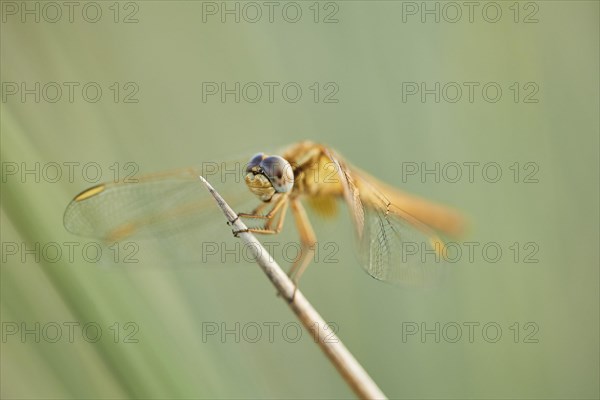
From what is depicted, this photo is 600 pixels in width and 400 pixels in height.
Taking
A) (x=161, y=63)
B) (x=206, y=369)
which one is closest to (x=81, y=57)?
(x=161, y=63)

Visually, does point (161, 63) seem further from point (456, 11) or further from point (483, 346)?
point (483, 346)

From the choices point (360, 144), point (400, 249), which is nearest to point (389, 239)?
point (400, 249)

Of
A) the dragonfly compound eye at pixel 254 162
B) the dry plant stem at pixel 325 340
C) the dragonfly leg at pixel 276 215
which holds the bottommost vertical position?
the dragonfly leg at pixel 276 215

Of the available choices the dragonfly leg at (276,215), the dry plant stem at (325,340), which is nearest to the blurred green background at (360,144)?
the dragonfly leg at (276,215)

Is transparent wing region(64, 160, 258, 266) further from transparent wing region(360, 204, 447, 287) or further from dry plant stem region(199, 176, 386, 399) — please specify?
dry plant stem region(199, 176, 386, 399)

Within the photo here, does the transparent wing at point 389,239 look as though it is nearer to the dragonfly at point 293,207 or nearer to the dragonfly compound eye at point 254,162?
the dragonfly at point 293,207

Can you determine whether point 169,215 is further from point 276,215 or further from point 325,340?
point 325,340
